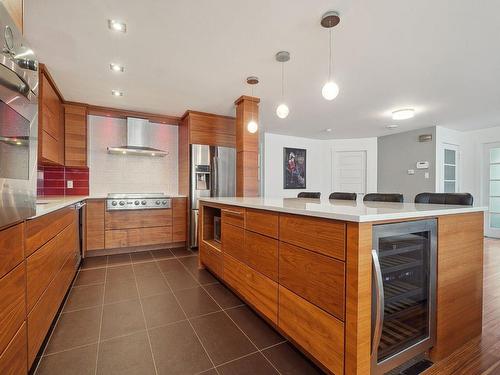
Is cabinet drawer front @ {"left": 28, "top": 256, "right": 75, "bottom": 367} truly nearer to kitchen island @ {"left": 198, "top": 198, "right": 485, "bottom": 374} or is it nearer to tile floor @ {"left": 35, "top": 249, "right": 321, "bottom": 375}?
tile floor @ {"left": 35, "top": 249, "right": 321, "bottom": 375}

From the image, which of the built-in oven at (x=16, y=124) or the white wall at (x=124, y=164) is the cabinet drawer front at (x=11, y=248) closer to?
the built-in oven at (x=16, y=124)

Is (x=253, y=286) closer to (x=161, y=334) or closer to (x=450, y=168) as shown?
(x=161, y=334)

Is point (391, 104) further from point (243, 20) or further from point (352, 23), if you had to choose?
point (243, 20)

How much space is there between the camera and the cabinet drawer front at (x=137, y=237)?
12.0ft

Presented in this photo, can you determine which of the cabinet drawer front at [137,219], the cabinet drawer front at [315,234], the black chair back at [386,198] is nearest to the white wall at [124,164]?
the cabinet drawer front at [137,219]

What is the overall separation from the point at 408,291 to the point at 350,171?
18.2ft

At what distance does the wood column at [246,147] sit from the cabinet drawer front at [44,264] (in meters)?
2.24

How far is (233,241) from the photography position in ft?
7.04

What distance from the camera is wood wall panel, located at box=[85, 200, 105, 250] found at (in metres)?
3.52

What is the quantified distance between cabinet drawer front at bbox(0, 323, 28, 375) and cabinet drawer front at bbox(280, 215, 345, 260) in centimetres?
137

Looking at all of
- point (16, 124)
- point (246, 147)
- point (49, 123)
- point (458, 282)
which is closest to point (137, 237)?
point (49, 123)

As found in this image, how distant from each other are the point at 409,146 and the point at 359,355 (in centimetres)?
566

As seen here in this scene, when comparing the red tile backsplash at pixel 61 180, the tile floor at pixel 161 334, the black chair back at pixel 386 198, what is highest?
the red tile backsplash at pixel 61 180

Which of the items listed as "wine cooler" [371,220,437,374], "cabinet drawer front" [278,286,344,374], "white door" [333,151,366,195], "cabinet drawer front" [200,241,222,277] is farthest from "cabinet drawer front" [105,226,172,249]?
"white door" [333,151,366,195]
